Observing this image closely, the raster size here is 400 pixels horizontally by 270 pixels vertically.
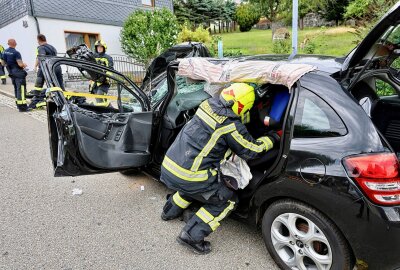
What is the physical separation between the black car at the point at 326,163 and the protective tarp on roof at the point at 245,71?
83 mm

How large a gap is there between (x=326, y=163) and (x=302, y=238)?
22.3 inches

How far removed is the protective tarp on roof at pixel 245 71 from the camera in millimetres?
2258

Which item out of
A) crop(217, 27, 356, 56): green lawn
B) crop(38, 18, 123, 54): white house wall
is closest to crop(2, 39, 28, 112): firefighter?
crop(38, 18, 123, 54): white house wall

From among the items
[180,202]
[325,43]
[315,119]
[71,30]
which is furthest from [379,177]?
[71,30]

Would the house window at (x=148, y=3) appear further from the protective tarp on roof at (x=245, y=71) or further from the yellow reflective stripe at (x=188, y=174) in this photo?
the yellow reflective stripe at (x=188, y=174)

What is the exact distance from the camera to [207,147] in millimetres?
2480

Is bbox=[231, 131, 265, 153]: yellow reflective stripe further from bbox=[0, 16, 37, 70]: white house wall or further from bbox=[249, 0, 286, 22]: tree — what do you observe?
bbox=[249, 0, 286, 22]: tree

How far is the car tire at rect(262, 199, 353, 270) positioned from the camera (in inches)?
78.5

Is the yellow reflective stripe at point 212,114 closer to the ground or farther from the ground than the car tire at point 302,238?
farther from the ground

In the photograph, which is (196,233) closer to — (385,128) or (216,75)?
(216,75)

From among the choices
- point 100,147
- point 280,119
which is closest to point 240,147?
point 280,119

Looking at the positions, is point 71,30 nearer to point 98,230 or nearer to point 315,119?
point 98,230

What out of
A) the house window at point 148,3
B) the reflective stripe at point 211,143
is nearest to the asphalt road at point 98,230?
the reflective stripe at point 211,143

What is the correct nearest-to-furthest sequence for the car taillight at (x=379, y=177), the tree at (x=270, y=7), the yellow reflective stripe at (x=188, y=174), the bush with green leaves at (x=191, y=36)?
the car taillight at (x=379, y=177), the yellow reflective stripe at (x=188, y=174), the bush with green leaves at (x=191, y=36), the tree at (x=270, y=7)
